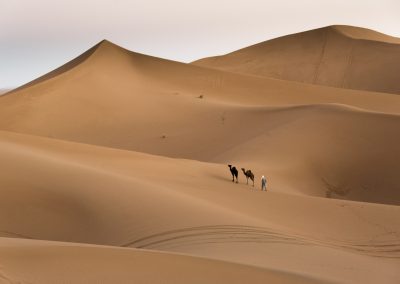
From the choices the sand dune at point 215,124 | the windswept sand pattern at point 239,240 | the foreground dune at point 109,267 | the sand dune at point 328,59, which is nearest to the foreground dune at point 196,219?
the windswept sand pattern at point 239,240

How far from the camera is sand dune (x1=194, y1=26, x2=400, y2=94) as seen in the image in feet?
157

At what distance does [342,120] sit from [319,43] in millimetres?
40805

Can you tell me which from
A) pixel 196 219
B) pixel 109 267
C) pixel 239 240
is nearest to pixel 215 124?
pixel 196 219

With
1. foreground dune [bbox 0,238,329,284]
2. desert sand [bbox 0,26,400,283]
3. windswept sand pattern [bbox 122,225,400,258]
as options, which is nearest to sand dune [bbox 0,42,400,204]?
desert sand [bbox 0,26,400,283]

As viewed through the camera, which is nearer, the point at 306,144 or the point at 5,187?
the point at 5,187

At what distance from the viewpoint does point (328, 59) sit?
54125mm

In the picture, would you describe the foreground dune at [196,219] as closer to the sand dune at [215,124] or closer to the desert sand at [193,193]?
the desert sand at [193,193]

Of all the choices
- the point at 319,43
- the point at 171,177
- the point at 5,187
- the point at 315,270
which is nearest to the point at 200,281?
the point at 315,270

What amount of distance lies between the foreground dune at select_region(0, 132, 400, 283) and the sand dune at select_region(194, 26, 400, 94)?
3620cm

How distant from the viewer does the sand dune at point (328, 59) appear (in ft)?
157

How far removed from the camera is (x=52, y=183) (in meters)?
9.45

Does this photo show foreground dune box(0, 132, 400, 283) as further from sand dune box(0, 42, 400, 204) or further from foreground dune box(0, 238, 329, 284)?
sand dune box(0, 42, 400, 204)

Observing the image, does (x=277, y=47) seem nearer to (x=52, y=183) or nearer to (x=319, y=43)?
(x=319, y=43)

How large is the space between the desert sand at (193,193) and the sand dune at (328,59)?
24.2m
